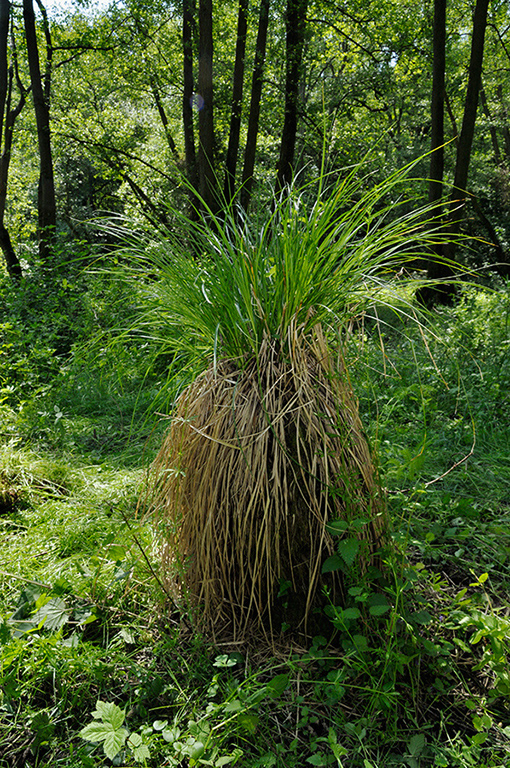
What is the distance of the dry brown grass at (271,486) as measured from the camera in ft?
4.82

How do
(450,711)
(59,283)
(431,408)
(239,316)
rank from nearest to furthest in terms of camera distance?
(450,711) < (239,316) < (431,408) < (59,283)

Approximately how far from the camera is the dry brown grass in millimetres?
1468

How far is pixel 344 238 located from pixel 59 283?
20.4 feet

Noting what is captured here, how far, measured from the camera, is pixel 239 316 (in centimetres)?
148

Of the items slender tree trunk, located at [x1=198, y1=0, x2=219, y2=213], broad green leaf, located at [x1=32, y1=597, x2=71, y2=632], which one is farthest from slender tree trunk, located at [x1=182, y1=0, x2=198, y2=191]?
broad green leaf, located at [x1=32, y1=597, x2=71, y2=632]

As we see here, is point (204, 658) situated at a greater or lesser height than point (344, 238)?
lesser

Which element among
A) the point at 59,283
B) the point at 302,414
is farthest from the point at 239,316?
the point at 59,283

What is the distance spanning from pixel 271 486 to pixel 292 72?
10.3 m

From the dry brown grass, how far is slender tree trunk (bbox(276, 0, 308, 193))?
327 inches

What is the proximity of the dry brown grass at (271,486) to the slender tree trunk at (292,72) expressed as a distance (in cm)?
830

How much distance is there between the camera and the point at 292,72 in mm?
9562

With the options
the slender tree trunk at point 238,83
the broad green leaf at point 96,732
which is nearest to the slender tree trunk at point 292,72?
the slender tree trunk at point 238,83

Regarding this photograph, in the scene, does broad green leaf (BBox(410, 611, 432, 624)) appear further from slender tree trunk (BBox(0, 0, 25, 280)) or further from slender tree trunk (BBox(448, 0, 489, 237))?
slender tree trunk (BBox(0, 0, 25, 280))

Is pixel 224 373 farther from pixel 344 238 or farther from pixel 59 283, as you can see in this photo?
pixel 59 283
